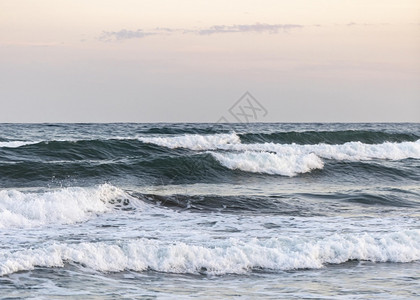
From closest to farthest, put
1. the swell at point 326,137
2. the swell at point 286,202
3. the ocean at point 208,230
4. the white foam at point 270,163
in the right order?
the ocean at point 208,230 → the swell at point 286,202 → the white foam at point 270,163 → the swell at point 326,137

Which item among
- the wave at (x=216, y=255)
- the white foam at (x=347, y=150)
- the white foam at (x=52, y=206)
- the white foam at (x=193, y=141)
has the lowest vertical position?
the wave at (x=216, y=255)

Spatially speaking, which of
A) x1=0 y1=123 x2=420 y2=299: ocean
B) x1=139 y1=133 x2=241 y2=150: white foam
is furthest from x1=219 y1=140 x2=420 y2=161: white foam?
x1=0 y1=123 x2=420 y2=299: ocean

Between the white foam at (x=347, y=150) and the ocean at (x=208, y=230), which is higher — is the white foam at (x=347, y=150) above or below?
above

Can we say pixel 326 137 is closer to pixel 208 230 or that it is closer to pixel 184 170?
pixel 184 170

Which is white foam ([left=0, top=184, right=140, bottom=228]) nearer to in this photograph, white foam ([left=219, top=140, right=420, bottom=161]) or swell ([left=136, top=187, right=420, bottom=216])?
swell ([left=136, top=187, right=420, bottom=216])

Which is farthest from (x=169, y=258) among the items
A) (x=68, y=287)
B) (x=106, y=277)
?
(x=68, y=287)

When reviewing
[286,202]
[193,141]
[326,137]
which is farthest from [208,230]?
[326,137]

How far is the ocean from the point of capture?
793 centimetres

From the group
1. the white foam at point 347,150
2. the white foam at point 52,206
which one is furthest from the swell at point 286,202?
the white foam at point 347,150

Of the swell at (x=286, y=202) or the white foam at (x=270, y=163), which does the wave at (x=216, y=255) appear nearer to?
the swell at (x=286, y=202)

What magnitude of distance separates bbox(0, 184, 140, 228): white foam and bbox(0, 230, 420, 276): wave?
2.57 m

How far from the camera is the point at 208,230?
11234 millimetres

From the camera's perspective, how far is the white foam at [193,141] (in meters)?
29.0

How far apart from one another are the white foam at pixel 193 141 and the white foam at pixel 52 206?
15.1 meters
